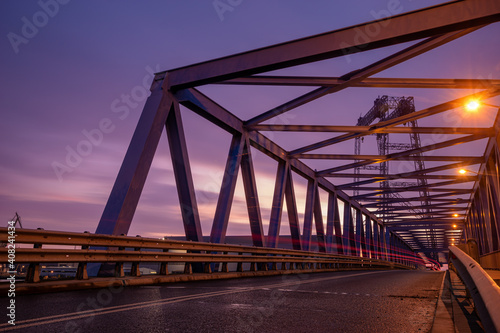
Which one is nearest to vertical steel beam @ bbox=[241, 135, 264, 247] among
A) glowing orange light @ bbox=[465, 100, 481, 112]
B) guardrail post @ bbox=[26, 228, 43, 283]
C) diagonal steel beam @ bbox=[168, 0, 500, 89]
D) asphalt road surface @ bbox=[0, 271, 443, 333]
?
diagonal steel beam @ bbox=[168, 0, 500, 89]

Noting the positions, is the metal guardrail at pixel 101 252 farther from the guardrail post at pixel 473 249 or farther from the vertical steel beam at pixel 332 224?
the vertical steel beam at pixel 332 224

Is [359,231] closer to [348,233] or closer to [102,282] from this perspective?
[348,233]

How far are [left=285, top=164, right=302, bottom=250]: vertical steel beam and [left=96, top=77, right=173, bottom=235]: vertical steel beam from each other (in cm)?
919

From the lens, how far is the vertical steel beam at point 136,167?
32.8 feet

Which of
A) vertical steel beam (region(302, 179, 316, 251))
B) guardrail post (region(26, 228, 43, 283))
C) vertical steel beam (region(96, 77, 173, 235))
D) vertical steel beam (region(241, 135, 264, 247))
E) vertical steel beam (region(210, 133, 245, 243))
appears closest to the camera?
guardrail post (region(26, 228, 43, 283))

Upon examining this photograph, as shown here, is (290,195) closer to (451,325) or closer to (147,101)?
(147,101)

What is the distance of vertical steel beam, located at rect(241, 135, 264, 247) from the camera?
1600 cm

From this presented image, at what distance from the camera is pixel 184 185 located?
478 inches

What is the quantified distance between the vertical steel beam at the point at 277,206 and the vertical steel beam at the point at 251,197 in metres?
1.37

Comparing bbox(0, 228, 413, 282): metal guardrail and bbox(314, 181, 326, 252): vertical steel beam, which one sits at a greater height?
bbox(314, 181, 326, 252): vertical steel beam

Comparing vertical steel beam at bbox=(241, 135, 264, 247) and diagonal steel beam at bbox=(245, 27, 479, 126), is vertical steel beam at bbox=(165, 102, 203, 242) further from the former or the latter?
diagonal steel beam at bbox=(245, 27, 479, 126)

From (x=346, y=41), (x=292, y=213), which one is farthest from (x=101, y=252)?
(x=292, y=213)

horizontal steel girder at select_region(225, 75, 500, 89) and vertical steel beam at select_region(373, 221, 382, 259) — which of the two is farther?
vertical steel beam at select_region(373, 221, 382, 259)

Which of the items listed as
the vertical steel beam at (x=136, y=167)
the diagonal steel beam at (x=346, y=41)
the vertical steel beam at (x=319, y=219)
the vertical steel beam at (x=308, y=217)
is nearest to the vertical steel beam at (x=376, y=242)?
the vertical steel beam at (x=319, y=219)
